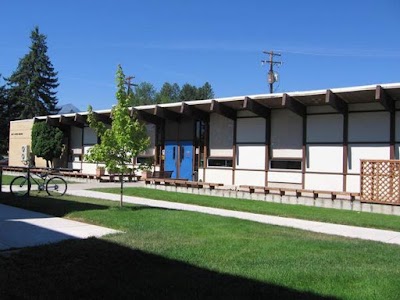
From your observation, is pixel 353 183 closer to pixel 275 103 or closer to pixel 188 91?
pixel 275 103

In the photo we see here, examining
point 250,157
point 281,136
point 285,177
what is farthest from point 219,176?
point 281,136

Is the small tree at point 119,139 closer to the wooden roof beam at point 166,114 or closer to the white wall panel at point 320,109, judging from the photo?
the white wall panel at point 320,109

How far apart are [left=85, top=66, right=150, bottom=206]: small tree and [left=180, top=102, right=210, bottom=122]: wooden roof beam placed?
10.3 metres

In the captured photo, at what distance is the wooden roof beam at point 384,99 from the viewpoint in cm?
1677

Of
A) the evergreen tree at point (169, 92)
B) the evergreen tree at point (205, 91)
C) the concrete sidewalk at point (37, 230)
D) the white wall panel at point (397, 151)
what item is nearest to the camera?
the concrete sidewalk at point (37, 230)

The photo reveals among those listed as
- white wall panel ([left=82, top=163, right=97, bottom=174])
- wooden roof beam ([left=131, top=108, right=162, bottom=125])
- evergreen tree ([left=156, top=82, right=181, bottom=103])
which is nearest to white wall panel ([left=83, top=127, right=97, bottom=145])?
white wall panel ([left=82, top=163, right=97, bottom=174])

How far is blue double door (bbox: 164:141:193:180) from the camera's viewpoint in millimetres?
25141

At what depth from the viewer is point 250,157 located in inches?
876

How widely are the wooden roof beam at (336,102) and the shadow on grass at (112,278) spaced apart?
12127 mm

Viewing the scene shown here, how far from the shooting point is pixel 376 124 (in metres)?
18.3

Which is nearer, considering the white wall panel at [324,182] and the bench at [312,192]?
the bench at [312,192]

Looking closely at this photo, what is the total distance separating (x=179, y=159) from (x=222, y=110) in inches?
175

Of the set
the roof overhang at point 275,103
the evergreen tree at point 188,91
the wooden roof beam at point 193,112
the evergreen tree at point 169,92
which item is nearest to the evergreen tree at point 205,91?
the evergreen tree at point 188,91

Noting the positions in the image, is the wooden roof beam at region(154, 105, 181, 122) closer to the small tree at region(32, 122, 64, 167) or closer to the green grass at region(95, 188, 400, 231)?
the green grass at region(95, 188, 400, 231)
